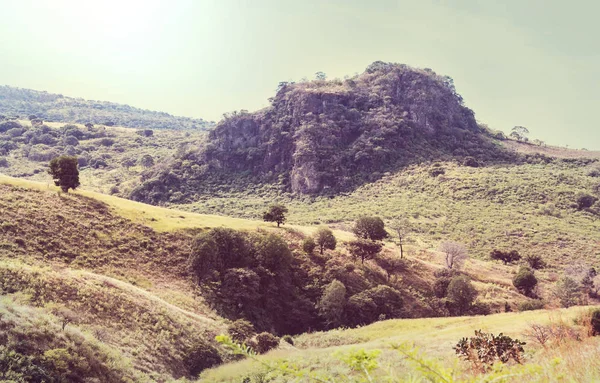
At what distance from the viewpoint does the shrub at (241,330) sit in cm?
3562

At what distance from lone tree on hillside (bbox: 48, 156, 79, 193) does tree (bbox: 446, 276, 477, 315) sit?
57880 millimetres

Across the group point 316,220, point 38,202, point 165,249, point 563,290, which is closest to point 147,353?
point 165,249

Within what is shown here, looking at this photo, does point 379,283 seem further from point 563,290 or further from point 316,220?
point 316,220

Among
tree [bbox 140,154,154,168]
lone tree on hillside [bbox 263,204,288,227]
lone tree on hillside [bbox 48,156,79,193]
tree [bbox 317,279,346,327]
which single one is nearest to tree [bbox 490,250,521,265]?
tree [bbox 317,279,346,327]

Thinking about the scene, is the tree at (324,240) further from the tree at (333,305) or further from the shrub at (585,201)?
the shrub at (585,201)

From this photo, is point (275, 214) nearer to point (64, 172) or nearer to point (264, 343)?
point (264, 343)

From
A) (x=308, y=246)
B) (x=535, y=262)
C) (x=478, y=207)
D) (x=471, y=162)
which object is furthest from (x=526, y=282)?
(x=471, y=162)

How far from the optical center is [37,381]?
17.3 meters

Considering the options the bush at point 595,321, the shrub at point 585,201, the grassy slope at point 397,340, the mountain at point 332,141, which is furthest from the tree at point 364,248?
the mountain at point 332,141

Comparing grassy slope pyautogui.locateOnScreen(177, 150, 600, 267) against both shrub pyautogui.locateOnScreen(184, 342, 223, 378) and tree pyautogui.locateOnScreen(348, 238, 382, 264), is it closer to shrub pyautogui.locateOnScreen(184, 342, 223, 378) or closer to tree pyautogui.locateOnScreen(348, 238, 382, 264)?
tree pyautogui.locateOnScreen(348, 238, 382, 264)

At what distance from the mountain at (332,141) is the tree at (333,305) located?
102400 mm

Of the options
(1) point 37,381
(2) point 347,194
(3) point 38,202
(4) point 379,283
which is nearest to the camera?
(1) point 37,381

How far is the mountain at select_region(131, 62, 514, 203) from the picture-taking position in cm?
15550

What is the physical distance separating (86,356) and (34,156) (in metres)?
186
